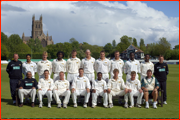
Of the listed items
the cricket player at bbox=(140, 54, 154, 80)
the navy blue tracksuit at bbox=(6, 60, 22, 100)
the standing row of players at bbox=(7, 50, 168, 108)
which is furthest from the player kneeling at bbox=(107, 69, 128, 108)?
the navy blue tracksuit at bbox=(6, 60, 22, 100)

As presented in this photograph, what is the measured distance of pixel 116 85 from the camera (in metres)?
7.24

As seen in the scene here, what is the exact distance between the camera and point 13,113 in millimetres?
6238

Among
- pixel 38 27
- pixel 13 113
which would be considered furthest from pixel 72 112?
pixel 38 27

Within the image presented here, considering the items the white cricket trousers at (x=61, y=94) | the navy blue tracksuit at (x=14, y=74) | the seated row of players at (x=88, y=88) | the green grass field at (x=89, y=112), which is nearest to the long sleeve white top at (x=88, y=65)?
the seated row of players at (x=88, y=88)

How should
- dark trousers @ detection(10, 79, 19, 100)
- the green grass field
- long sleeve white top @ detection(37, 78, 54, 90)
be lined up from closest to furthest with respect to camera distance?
the green grass field → long sleeve white top @ detection(37, 78, 54, 90) → dark trousers @ detection(10, 79, 19, 100)

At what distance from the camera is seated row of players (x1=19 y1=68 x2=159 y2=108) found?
6.99m

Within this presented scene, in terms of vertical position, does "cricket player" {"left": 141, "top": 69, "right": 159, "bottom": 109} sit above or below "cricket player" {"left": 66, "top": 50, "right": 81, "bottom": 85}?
below

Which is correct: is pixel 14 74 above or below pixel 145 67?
below

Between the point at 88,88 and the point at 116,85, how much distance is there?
3.23ft

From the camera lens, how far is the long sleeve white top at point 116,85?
7.22 m

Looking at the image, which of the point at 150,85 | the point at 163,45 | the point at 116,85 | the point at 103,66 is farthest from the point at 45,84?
the point at 163,45

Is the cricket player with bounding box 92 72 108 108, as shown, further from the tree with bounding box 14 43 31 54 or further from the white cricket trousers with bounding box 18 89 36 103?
the tree with bounding box 14 43 31 54

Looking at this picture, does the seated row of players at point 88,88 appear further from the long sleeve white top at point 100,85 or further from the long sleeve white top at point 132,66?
the long sleeve white top at point 132,66

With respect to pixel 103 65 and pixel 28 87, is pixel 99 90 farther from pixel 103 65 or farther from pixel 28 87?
pixel 28 87
